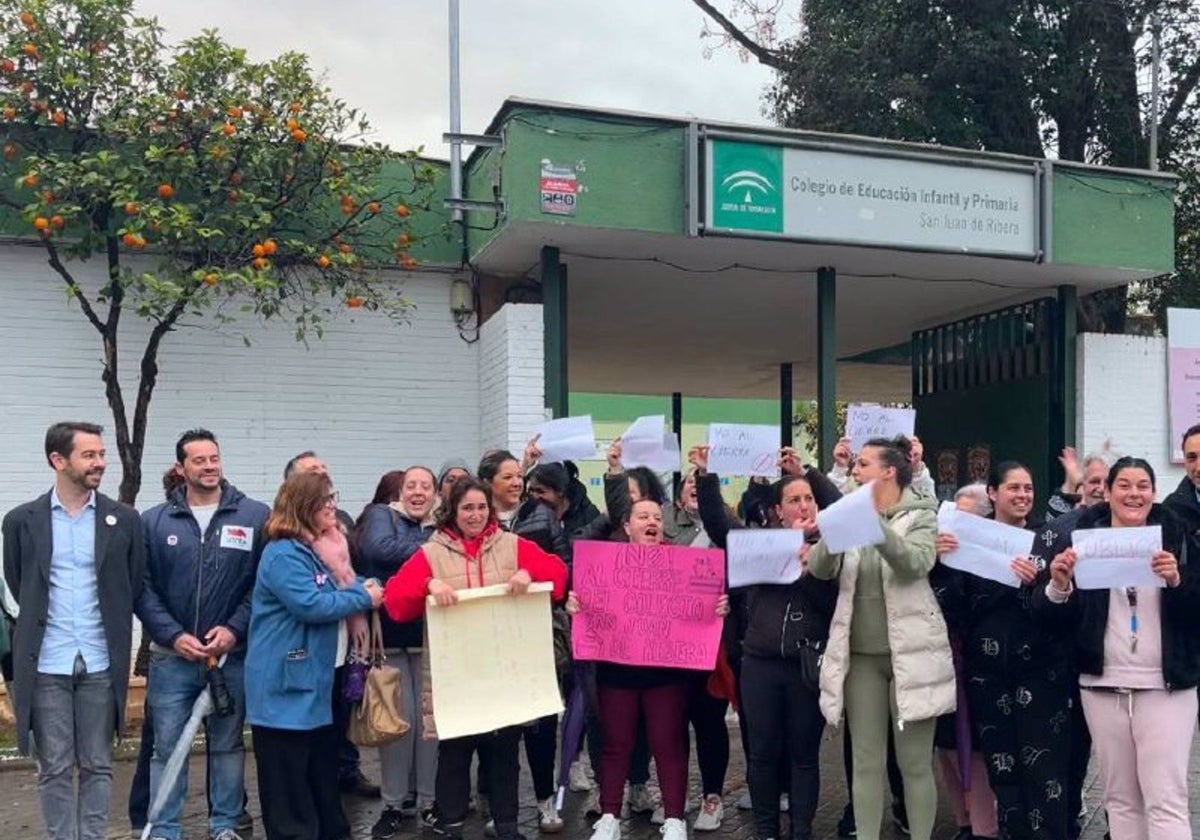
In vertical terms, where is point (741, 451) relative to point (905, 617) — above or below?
above

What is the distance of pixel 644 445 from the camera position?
5855 millimetres

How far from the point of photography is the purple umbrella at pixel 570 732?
18.0ft

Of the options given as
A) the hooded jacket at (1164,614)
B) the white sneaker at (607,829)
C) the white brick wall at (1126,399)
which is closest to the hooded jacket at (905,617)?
the hooded jacket at (1164,614)

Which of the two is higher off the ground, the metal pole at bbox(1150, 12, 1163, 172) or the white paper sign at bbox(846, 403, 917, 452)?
the metal pole at bbox(1150, 12, 1163, 172)

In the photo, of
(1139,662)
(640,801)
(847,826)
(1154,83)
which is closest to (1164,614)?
(1139,662)

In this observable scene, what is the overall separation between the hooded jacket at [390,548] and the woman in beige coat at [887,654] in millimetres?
1960

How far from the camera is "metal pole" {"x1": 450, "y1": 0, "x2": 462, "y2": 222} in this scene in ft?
27.6

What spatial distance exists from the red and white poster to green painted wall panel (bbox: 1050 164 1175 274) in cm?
96

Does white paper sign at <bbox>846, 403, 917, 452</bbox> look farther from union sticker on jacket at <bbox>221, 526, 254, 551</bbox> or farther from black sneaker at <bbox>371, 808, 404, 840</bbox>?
union sticker on jacket at <bbox>221, 526, 254, 551</bbox>

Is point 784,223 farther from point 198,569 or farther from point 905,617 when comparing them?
point 198,569

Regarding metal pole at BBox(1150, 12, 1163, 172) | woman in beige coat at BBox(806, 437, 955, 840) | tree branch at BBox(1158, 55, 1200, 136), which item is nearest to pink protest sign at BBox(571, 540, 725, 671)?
woman in beige coat at BBox(806, 437, 955, 840)

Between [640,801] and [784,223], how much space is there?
4256 millimetres

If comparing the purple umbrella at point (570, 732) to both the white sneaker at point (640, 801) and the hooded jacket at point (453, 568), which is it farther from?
the hooded jacket at point (453, 568)

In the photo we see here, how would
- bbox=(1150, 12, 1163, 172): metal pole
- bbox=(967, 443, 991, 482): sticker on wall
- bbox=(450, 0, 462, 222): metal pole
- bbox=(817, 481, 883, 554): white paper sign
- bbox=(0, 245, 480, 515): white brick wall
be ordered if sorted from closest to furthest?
bbox=(817, 481, 883, 554): white paper sign, bbox=(0, 245, 480, 515): white brick wall, bbox=(450, 0, 462, 222): metal pole, bbox=(967, 443, 991, 482): sticker on wall, bbox=(1150, 12, 1163, 172): metal pole
